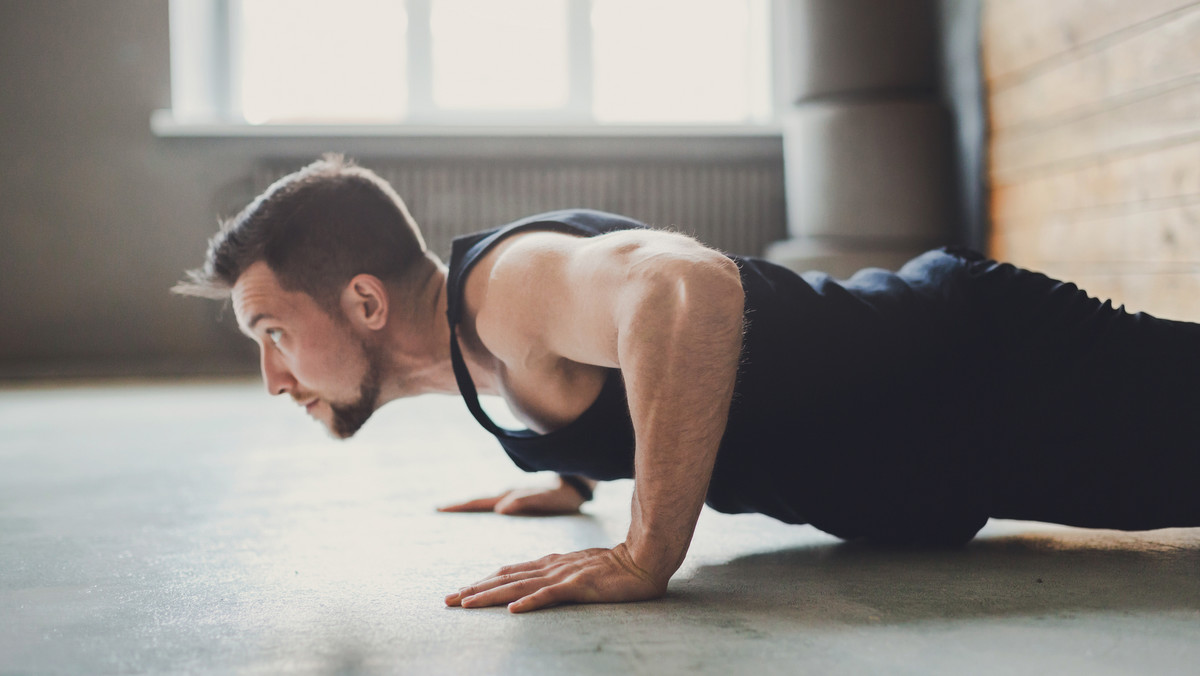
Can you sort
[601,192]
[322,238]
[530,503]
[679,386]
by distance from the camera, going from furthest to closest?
[601,192] < [530,503] < [322,238] < [679,386]

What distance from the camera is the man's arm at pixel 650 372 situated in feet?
2.90

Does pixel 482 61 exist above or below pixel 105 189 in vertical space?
above

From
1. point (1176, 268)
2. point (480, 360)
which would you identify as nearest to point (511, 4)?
point (1176, 268)

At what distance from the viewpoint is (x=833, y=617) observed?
881 millimetres

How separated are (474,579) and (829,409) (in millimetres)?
Result: 450

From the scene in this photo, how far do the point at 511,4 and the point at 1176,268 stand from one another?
136 inches

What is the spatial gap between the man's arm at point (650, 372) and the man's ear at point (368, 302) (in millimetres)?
288

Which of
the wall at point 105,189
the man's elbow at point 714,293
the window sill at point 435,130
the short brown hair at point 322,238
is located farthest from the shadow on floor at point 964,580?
the wall at point 105,189

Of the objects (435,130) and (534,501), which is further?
(435,130)

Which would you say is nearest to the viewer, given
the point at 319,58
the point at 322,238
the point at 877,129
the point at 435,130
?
the point at 322,238

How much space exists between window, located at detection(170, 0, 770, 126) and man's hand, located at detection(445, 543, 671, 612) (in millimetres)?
3780

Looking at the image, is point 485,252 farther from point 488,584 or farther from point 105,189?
point 105,189

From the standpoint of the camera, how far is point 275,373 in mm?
1252

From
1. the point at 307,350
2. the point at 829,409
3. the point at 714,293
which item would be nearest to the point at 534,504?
the point at 307,350
